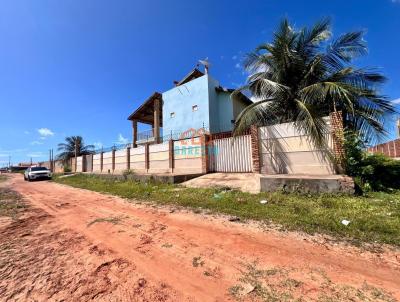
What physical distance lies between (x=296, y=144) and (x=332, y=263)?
6362mm

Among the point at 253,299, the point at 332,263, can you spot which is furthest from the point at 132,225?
the point at 332,263

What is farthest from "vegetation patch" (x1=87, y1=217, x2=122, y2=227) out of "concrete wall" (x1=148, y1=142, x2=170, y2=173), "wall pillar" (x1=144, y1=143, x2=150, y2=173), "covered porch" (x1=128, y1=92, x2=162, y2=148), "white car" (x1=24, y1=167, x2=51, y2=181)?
"white car" (x1=24, y1=167, x2=51, y2=181)

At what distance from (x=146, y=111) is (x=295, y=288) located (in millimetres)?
22540

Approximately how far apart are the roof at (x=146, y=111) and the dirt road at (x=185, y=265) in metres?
17.8

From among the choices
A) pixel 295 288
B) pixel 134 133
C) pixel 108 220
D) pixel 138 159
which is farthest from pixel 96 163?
pixel 295 288

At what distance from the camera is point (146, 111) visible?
2297cm

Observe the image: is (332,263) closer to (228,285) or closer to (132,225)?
(228,285)

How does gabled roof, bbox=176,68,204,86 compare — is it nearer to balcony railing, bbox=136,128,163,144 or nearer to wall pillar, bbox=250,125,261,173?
balcony railing, bbox=136,128,163,144

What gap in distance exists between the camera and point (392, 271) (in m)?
2.53

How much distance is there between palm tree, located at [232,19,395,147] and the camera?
7.67m

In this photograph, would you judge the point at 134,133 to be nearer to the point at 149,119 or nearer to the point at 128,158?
Answer: the point at 149,119

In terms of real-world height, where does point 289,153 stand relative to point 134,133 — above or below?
below

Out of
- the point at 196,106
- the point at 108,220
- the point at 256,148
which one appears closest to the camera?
the point at 108,220

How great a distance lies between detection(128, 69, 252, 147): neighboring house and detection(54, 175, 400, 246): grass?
1010 centimetres
